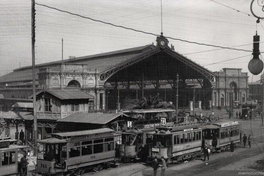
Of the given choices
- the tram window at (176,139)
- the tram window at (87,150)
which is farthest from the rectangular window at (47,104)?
the tram window at (176,139)

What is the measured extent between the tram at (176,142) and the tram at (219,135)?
180 cm

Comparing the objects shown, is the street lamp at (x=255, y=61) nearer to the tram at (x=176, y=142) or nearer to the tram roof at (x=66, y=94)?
the tram at (x=176, y=142)

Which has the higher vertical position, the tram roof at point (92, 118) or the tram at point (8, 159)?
the tram roof at point (92, 118)

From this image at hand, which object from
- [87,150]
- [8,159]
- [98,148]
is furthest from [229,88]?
[8,159]

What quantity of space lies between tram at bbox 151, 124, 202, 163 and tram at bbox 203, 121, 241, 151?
180 cm

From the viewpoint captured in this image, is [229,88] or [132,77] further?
[229,88]

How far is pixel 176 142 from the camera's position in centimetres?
2202

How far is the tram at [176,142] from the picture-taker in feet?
70.1

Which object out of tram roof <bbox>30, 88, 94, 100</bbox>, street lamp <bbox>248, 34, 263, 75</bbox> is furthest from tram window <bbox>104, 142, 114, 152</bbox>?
street lamp <bbox>248, 34, 263, 75</bbox>

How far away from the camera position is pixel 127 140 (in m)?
23.5

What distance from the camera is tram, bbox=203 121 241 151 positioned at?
26219 mm

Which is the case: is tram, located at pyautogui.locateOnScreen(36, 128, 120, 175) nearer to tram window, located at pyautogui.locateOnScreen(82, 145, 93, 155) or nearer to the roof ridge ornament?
tram window, located at pyautogui.locateOnScreen(82, 145, 93, 155)

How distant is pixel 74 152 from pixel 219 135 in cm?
1266

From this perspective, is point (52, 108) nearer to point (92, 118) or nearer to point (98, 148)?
point (92, 118)
